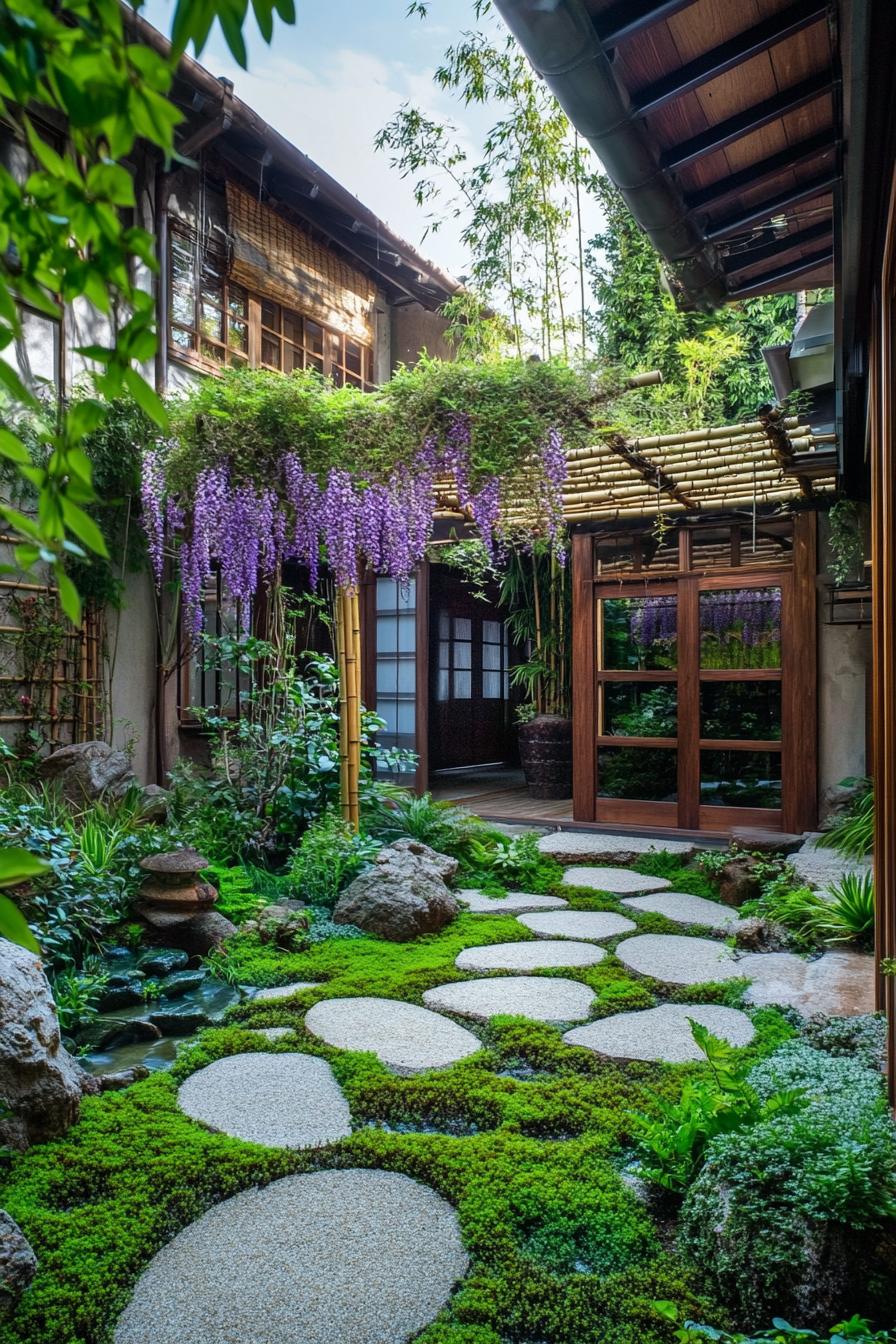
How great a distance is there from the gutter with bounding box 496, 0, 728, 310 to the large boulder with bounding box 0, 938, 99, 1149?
86.4 inches

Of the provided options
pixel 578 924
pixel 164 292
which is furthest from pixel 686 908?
pixel 164 292

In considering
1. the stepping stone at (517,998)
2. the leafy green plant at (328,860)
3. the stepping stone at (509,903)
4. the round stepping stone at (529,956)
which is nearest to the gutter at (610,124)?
the stepping stone at (517,998)

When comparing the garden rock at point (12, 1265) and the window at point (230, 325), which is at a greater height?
the window at point (230, 325)

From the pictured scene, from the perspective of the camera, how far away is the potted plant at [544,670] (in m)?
7.76

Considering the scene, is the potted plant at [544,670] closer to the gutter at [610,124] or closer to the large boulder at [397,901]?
the large boulder at [397,901]

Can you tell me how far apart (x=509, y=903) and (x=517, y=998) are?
1.41 metres

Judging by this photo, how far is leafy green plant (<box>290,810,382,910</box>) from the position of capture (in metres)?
4.37

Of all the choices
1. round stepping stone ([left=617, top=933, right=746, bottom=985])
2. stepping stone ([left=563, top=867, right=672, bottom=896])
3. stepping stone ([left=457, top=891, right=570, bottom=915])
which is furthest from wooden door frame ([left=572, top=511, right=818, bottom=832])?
A: round stepping stone ([left=617, top=933, right=746, bottom=985])

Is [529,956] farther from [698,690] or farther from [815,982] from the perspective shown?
[698,690]

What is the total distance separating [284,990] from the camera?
329 cm

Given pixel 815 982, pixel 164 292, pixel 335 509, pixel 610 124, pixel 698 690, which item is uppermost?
pixel 164 292

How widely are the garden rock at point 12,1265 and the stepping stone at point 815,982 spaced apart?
7.43 feet

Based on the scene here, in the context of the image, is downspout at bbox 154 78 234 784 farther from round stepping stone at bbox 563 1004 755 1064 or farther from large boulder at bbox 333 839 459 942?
round stepping stone at bbox 563 1004 755 1064

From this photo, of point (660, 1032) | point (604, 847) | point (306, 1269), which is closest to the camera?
point (306, 1269)
